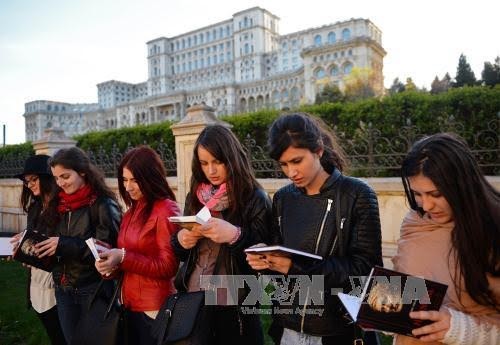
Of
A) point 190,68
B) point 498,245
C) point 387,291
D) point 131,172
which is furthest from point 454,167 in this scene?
point 190,68

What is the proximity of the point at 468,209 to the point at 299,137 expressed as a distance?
0.82 m

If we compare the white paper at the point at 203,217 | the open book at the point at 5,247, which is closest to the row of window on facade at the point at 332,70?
the open book at the point at 5,247

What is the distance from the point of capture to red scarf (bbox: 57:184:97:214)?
10.3 feet

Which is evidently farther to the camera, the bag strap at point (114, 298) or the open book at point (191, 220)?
the bag strap at point (114, 298)

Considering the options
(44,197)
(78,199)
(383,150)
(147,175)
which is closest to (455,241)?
(147,175)

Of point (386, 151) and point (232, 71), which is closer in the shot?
point (386, 151)

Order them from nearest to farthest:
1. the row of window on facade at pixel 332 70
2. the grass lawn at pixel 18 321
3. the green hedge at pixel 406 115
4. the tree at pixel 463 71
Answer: the grass lawn at pixel 18 321 < the green hedge at pixel 406 115 < the tree at pixel 463 71 < the row of window on facade at pixel 332 70

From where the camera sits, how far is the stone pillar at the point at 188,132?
592 centimetres

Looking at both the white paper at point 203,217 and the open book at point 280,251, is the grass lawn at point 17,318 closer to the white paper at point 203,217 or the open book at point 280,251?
the white paper at point 203,217

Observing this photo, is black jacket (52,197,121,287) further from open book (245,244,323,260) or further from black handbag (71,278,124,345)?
open book (245,244,323,260)

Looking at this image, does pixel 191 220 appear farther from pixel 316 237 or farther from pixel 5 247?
pixel 5 247

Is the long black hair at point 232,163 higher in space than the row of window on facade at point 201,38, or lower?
lower

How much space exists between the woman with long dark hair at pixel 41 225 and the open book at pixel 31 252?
18 centimetres

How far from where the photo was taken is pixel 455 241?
171 cm
